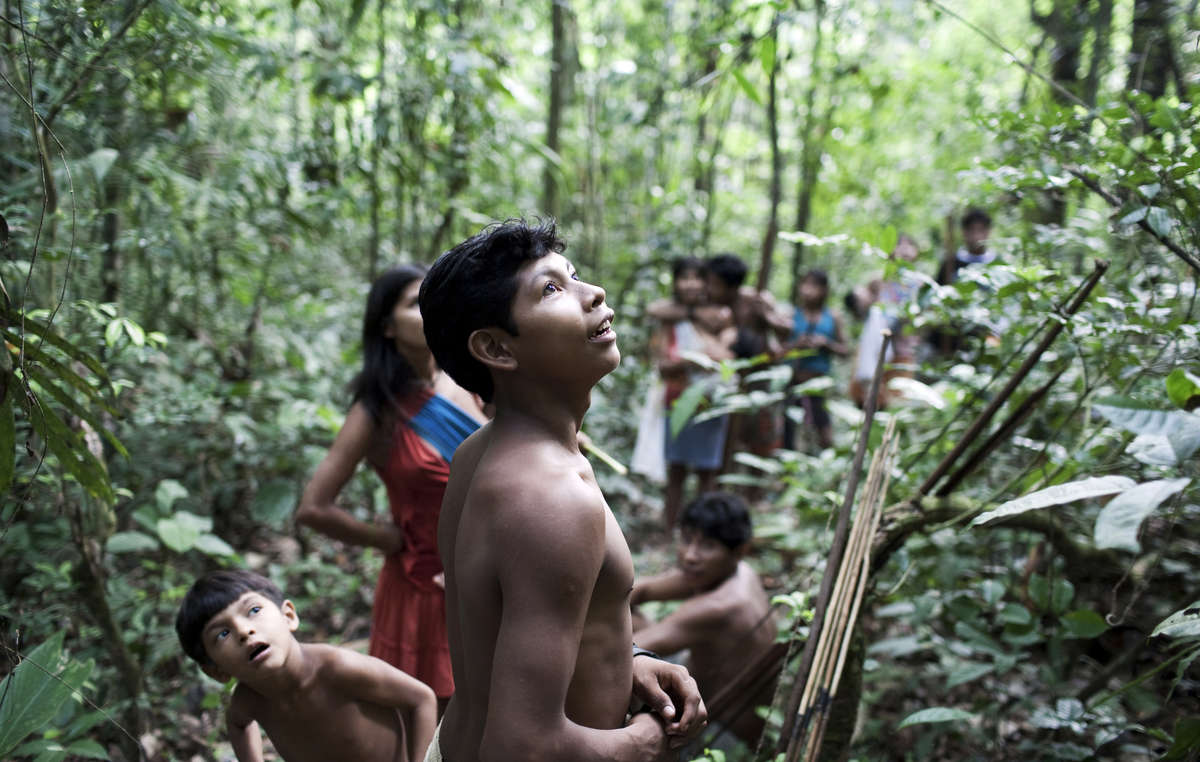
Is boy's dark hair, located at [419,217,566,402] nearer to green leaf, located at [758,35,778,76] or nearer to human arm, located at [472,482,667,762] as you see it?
human arm, located at [472,482,667,762]

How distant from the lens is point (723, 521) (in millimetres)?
2998

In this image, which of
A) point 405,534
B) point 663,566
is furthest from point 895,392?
point 405,534

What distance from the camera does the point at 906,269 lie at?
2424 mm

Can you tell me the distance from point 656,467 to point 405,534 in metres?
2.89

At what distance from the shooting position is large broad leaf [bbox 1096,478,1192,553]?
1335 mm

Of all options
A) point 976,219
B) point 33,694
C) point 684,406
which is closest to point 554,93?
point 684,406

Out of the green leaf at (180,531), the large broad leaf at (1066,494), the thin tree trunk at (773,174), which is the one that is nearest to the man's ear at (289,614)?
the green leaf at (180,531)

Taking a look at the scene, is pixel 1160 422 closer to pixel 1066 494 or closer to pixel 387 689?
pixel 1066 494

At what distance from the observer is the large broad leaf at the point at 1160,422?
1.46 meters

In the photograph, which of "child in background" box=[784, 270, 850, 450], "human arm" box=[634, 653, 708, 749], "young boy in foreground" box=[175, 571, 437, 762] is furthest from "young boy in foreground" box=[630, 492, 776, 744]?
"child in background" box=[784, 270, 850, 450]

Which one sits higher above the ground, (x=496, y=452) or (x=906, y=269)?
(x=906, y=269)

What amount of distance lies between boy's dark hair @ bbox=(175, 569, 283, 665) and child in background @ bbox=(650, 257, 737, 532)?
11.2ft

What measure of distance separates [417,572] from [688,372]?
304 centimetres

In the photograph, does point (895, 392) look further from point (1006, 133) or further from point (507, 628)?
point (507, 628)
